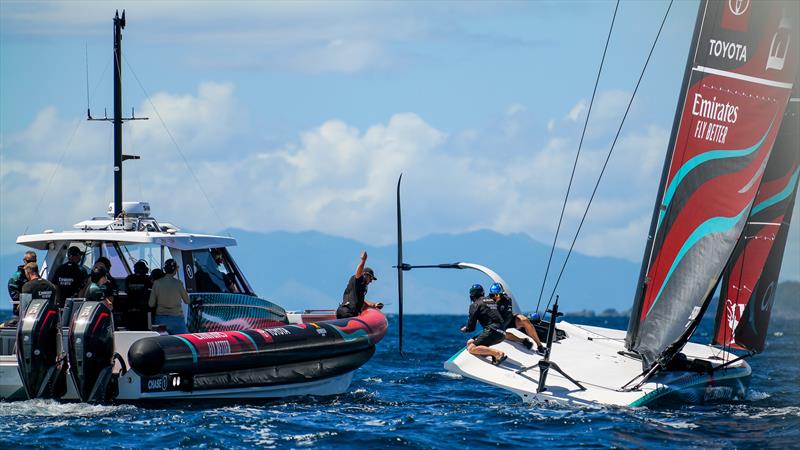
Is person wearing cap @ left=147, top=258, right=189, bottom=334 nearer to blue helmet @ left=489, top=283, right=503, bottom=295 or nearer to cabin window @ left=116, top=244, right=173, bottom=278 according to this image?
cabin window @ left=116, top=244, right=173, bottom=278

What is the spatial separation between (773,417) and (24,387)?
9.45 metres

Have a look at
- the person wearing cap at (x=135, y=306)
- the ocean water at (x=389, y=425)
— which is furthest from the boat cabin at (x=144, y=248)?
the ocean water at (x=389, y=425)

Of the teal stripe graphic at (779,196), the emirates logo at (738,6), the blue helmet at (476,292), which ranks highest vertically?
the emirates logo at (738,6)

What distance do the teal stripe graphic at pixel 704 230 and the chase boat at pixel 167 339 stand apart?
4517 millimetres

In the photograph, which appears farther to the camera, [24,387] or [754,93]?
[754,93]

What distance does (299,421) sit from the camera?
14109 millimetres

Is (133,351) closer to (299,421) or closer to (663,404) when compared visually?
(299,421)

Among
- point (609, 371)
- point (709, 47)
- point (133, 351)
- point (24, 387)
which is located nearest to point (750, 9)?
point (709, 47)

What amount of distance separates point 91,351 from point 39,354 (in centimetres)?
62

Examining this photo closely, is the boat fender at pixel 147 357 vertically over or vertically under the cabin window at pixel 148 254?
under

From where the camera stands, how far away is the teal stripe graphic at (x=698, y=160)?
15930 mm

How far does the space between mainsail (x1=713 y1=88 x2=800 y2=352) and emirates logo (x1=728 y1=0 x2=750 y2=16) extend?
11.4 feet

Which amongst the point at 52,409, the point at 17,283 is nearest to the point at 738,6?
the point at 52,409

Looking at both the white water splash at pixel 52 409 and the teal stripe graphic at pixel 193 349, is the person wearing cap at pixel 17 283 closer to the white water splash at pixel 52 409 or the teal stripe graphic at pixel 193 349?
the white water splash at pixel 52 409
